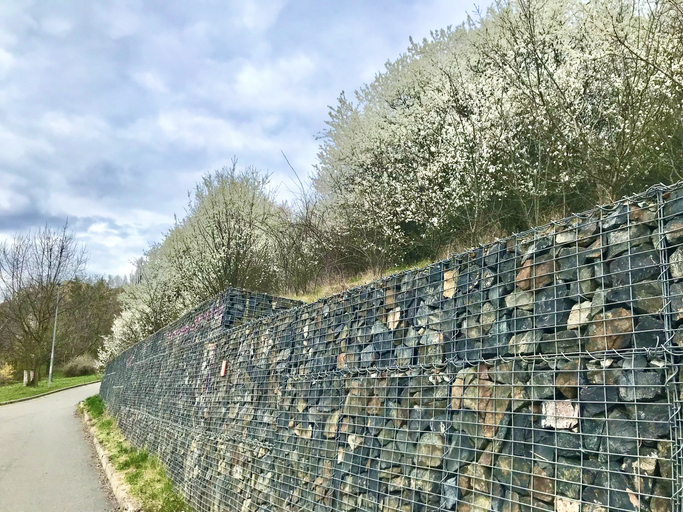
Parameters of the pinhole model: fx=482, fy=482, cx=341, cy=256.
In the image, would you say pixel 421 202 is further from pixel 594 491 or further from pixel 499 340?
pixel 594 491

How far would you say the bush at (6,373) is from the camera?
3477cm

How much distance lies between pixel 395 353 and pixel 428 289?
0.48m

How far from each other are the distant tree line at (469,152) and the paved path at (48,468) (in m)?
4.54

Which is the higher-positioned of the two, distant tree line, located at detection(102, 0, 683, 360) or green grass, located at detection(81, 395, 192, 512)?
distant tree line, located at detection(102, 0, 683, 360)

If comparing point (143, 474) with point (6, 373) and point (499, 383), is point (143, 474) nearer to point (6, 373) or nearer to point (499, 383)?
point (499, 383)

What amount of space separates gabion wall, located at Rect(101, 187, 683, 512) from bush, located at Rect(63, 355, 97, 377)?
37457 millimetres

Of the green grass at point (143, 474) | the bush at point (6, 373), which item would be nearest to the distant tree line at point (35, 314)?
the bush at point (6, 373)

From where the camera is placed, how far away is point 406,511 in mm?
2676

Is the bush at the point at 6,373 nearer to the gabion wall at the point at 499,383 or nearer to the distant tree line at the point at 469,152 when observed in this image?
the distant tree line at the point at 469,152

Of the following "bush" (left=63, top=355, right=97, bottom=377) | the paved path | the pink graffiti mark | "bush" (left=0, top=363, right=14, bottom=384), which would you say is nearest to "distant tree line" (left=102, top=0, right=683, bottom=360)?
the pink graffiti mark

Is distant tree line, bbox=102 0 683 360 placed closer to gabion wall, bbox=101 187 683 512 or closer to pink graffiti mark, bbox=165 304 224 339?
pink graffiti mark, bbox=165 304 224 339

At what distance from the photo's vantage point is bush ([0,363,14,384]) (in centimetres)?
3477

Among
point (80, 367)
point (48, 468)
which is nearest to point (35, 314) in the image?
point (80, 367)

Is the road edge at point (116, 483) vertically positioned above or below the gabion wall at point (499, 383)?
below
